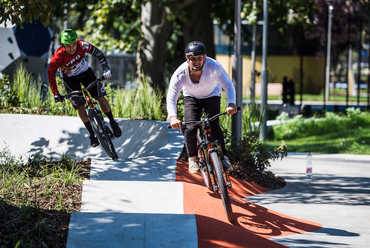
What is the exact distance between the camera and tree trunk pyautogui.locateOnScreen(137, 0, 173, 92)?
44.4 ft

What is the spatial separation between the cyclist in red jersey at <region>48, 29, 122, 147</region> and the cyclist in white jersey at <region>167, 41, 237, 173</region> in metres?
1.88

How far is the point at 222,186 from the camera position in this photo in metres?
5.23

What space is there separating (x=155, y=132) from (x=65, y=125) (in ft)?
5.72

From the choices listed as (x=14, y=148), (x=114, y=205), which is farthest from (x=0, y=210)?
(x=14, y=148)

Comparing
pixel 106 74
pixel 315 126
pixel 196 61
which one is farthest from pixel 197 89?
pixel 315 126

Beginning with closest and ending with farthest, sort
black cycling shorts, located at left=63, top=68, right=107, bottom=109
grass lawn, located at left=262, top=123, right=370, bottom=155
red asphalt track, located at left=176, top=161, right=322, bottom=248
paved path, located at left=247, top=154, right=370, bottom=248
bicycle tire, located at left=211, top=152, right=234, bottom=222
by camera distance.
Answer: red asphalt track, located at left=176, top=161, right=322, bottom=248
paved path, located at left=247, top=154, right=370, bottom=248
bicycle tire, located at left=211, top=152, right=234, bottom=222
black cycling shorts, located at left=63, top=68, right=107, bottom=109
grass lawn, located at left=262, top=123, right=370, bottom=155

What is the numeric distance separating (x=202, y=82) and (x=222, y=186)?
1.34 meters

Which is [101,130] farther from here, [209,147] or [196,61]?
[196,61]

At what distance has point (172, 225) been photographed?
15.1 feet

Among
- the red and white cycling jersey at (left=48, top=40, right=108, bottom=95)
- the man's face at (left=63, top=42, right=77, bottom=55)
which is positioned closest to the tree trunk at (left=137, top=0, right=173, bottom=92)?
the red and white cycling jersey at (left=48, top=40, right=108, bottom=95)

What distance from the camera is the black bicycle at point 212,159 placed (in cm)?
529

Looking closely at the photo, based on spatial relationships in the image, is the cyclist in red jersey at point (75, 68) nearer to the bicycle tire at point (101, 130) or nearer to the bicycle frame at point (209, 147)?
the bicycle tire at point (101, 130)

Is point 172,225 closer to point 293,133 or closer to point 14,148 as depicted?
point 14,148

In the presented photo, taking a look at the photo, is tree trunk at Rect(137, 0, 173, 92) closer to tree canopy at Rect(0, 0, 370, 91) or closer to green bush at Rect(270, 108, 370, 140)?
tree canopy at Rect(0, 0, 370, 91)
